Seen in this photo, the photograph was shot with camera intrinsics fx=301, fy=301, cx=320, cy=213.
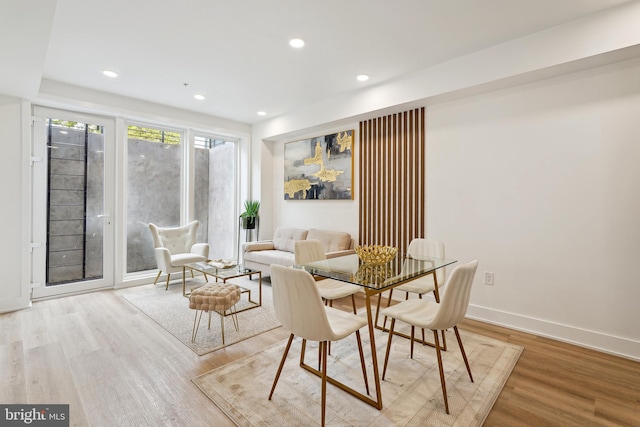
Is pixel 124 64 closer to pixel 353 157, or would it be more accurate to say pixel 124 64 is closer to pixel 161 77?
pixel 161 77

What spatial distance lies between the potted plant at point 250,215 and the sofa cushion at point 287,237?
0.59 m

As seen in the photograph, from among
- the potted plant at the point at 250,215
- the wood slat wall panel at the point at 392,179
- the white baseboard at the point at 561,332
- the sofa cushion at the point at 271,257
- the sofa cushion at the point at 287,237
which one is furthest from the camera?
the potted plant at the point at 250,215

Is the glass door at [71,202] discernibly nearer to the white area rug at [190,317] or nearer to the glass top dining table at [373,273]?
the white area rug at [190,317]

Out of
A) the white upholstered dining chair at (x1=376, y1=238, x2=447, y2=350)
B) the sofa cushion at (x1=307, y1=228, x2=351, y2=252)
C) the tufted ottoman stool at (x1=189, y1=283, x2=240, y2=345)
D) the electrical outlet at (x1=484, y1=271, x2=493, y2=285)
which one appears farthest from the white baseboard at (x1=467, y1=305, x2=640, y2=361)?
the tufted ottoman stool at (x1=189, y1=283, x2=240, y2=345)

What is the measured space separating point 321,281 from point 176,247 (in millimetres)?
2921

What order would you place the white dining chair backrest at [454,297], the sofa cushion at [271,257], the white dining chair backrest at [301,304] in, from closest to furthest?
1. the white dining chair backrest at [301,304]
2. the white dining chair backrest at [454,297]
3. the sofa cushion at [271,257]

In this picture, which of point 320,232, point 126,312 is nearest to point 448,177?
point 320,232

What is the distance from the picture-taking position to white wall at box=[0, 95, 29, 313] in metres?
3.40

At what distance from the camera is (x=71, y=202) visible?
408 cm

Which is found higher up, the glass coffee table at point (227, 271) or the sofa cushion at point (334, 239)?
the sofa cushion at point (334, 239)

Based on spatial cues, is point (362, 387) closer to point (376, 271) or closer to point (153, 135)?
point (376, 271)

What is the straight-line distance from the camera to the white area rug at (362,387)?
1.74m

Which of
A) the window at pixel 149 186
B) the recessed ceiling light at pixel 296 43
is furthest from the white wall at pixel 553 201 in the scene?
the window at pixel 149 186

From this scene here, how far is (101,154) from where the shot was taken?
4.30m
